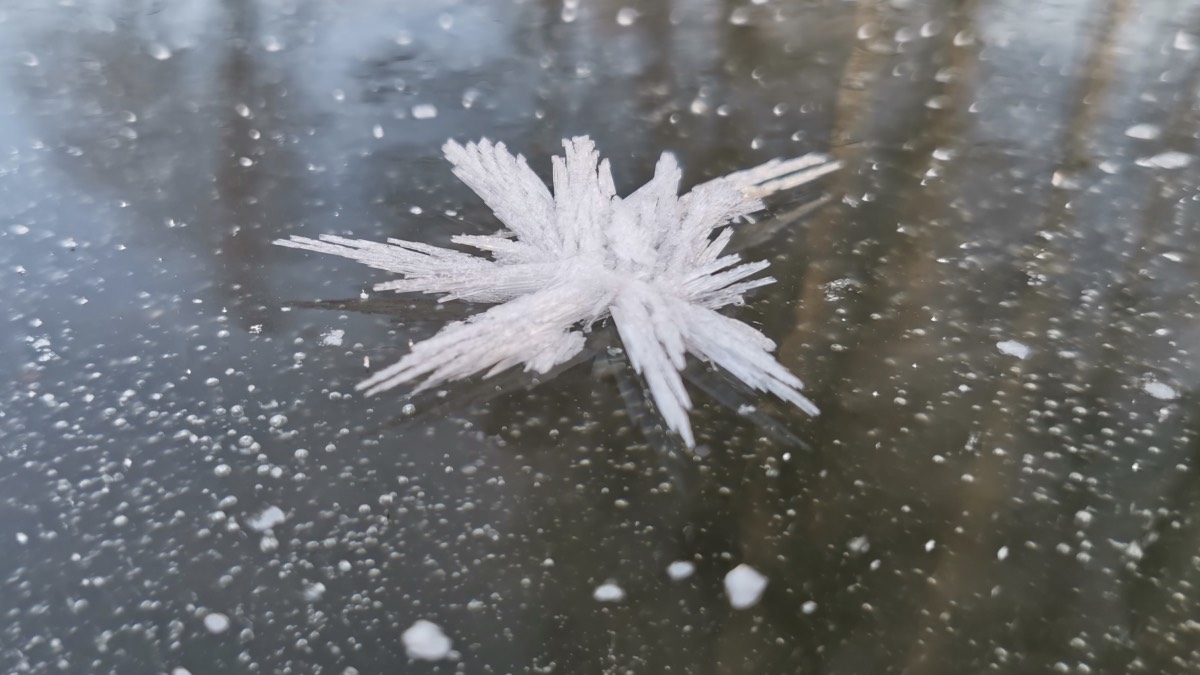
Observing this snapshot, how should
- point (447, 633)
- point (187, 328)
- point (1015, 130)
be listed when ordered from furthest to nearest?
point (1015, 130) → point (187, 328) → point (447, 633)

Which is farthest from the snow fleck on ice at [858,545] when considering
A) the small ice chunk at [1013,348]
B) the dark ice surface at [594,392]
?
the small ice chunk at [1013,348]

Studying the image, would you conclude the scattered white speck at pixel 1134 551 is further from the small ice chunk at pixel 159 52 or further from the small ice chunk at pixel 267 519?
the small ice chunk at pixel 159 52

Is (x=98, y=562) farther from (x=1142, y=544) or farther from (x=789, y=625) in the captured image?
(x=1142, y=544)

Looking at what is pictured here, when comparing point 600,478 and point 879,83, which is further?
point 879,83

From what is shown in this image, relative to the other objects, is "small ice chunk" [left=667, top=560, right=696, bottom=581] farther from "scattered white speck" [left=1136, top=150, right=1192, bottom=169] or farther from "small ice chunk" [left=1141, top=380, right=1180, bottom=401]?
"scattered white speck" [left=1136, top=150, right=1192, bottom=169]

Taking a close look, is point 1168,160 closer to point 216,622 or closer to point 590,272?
point 590,272

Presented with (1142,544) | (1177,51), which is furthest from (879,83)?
(1142,544)
